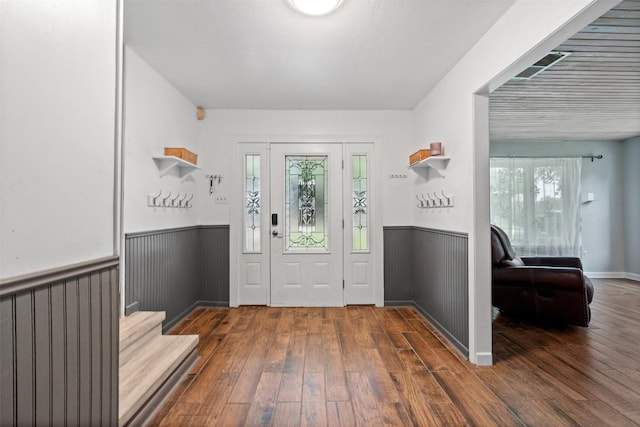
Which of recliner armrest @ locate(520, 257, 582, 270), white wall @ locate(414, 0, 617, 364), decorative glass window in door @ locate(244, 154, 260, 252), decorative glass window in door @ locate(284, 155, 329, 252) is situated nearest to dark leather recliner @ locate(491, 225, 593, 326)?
recliner armrest @ locate(520, 257, 582, 270)

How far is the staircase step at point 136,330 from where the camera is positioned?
2217 millimetres

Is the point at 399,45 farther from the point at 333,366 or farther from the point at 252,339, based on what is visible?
the point at 252,339

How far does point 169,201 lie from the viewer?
3.43 m

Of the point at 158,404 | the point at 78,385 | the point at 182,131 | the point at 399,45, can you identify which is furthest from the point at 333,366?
the point at 182,131

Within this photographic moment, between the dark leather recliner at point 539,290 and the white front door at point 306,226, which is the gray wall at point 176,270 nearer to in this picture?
the white front door at point 306,226

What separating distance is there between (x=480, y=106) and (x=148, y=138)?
2886 mm

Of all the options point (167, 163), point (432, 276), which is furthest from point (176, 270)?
point (432, 276)

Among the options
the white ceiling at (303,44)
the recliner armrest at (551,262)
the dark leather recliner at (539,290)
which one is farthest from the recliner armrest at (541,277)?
the white ceiling at (303,44)

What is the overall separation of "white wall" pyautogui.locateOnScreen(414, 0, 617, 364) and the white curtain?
9.93 feet

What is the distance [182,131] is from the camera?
3748 millimetres

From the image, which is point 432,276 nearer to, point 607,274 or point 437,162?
point 437,162

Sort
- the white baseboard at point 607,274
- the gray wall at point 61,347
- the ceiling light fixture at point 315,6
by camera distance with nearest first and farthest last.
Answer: the gray wall at point 61,347, the ceiling light fixture at point 315,6, the white baseboard at point 607,274

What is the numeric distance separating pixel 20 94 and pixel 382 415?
2192mm

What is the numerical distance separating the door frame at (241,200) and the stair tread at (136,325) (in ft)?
4.79
